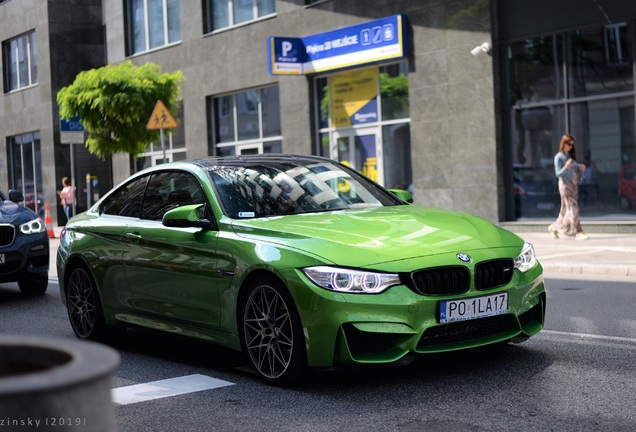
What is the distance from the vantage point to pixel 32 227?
39.6 ft

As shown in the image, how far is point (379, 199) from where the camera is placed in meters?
7.37

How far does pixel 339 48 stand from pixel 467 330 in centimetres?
1768

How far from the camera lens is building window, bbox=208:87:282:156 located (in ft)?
85.0

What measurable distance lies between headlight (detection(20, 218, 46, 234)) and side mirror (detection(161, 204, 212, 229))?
5.79m

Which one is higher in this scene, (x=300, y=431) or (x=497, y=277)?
(x=497, y=277)

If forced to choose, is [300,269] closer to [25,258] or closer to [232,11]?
[25,258]

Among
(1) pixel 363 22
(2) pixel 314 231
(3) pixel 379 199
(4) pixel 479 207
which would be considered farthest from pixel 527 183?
(2) pixel 314 231

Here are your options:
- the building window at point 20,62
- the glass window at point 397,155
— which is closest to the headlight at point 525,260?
the glass window at point 397,155

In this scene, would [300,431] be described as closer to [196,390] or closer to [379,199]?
[196,390]

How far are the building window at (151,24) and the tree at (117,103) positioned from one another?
384 cm

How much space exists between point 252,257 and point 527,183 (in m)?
14.7

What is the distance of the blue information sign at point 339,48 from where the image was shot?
71.1 feet

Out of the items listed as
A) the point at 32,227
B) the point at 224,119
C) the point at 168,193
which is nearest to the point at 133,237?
the point at 168,193

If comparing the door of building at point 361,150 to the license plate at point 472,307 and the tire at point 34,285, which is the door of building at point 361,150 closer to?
the tire at point 34,285
